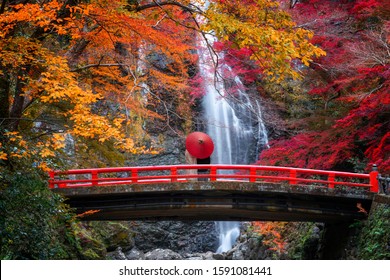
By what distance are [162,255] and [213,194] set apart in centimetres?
837

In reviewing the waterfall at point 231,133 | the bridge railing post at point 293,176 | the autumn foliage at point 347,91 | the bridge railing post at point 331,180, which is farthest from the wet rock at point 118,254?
the bridge railing post at point 331,180

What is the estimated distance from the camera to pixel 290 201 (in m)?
16.5

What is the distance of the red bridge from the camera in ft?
50.3

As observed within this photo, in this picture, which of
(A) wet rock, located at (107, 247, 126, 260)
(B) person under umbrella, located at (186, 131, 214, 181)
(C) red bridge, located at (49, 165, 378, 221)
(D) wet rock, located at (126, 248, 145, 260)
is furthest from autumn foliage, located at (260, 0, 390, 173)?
(A) wet rock, located at (107, 247, 126, 260)

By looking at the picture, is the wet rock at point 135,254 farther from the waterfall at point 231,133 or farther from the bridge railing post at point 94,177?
the bridge railing post at point 94,177

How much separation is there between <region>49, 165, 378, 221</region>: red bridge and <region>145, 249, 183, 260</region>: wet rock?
6.47 metres

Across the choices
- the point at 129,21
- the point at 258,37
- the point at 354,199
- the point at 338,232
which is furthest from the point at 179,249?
the point at 258,37

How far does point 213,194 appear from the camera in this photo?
1600 centimetres

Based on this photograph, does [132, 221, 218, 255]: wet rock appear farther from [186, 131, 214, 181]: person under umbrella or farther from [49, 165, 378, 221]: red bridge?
[186, 131, 214, 181]: person under umbrella

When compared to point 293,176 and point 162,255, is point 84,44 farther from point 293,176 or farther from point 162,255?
point 162,255

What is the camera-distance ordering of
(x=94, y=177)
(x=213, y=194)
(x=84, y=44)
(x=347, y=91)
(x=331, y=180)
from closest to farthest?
(x=84, y=44) → (x=94, y=177) → (x=213, y=194) → (x=331, y=180) → (x=347, y=91)

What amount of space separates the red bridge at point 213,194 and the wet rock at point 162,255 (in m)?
A: 6.47

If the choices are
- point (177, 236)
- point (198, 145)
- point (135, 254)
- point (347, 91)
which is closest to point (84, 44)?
point (198, 145)

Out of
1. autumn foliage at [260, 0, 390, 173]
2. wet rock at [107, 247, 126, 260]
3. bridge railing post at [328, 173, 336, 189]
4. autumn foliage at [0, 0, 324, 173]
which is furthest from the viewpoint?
wet rock at [107, 247, 126, 260]
